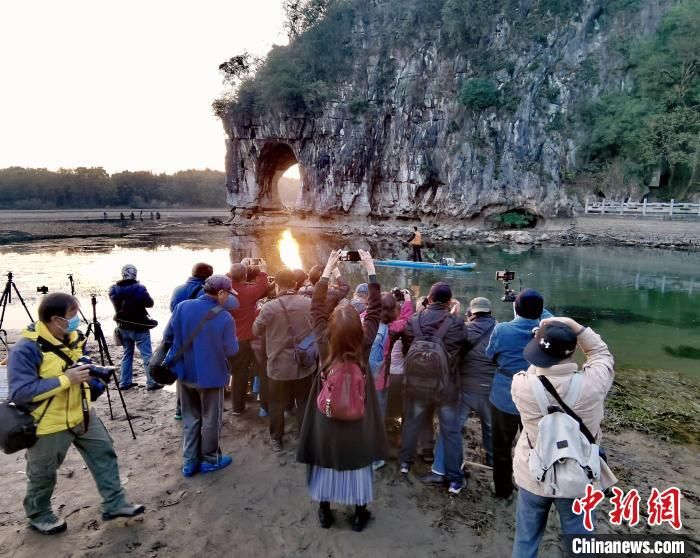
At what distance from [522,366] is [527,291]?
0.54 metres

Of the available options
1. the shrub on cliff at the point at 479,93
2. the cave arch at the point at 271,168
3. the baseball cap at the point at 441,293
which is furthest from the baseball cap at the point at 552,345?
the cave arch at the point at 271,168

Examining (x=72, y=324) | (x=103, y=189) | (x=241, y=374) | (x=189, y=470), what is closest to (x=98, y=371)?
(x=72, y=324)

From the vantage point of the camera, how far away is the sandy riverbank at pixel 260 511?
274cm

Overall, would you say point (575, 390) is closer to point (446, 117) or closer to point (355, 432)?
point (355, 432)

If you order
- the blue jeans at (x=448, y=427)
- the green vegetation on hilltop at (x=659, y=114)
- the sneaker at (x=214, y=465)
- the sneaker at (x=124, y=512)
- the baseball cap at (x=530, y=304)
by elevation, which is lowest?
the sneaker at (x=214, y=465)

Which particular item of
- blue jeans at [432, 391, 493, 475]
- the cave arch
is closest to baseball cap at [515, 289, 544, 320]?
blue jeans at [432, 391, 493, 475]

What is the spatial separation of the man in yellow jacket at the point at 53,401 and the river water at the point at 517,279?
A: 18.8ft

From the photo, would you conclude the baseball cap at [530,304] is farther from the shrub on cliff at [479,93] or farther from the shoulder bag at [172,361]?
the shrub on cliff at [479,93]

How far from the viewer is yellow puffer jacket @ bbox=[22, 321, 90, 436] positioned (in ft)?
8.15

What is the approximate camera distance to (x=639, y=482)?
3654 millimetres

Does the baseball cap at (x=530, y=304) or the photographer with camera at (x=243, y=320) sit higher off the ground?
the baseball cap at (x=530, y=304)

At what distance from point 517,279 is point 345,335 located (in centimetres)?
1317

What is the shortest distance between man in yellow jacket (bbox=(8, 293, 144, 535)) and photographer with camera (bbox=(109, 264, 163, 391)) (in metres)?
2.30

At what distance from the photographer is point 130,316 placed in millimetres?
5312
